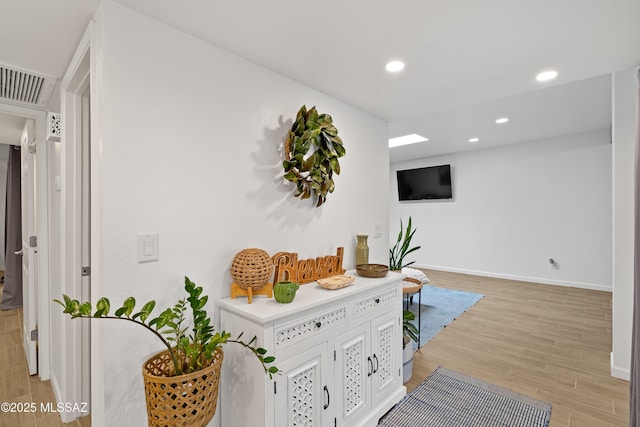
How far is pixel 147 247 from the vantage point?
131cm

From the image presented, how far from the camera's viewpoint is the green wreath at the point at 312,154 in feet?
6.01

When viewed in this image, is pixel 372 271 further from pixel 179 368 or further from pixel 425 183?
pixel 425 183

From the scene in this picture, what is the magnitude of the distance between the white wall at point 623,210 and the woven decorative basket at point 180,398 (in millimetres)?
2928

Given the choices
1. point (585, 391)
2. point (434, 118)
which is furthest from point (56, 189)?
point (585, 391)

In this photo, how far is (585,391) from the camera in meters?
2.17

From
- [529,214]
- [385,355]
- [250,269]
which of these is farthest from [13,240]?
[529,214]

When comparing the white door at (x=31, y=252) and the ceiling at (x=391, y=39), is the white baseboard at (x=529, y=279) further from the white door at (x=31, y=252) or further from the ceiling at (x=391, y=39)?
the white door at (x=31, y=252)

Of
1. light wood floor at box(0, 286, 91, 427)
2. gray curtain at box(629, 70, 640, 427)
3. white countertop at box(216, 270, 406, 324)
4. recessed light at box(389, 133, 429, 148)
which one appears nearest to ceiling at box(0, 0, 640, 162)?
gray curtain at box(629, 70, 640, 427)

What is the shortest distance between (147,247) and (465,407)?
7.21ft

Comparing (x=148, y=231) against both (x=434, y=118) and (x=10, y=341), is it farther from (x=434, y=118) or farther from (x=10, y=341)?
(x=434, y=118)

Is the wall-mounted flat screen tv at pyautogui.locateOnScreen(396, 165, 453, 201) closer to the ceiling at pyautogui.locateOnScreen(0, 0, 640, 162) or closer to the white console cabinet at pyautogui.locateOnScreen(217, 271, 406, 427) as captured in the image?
the ceiling at pyautogui.locateOnScreen(0, 0, 640, 162)

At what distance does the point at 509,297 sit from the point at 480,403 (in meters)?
2.87

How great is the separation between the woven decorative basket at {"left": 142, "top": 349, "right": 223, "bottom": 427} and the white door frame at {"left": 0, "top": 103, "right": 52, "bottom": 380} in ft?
5.79

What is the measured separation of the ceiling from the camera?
4.17 ft
